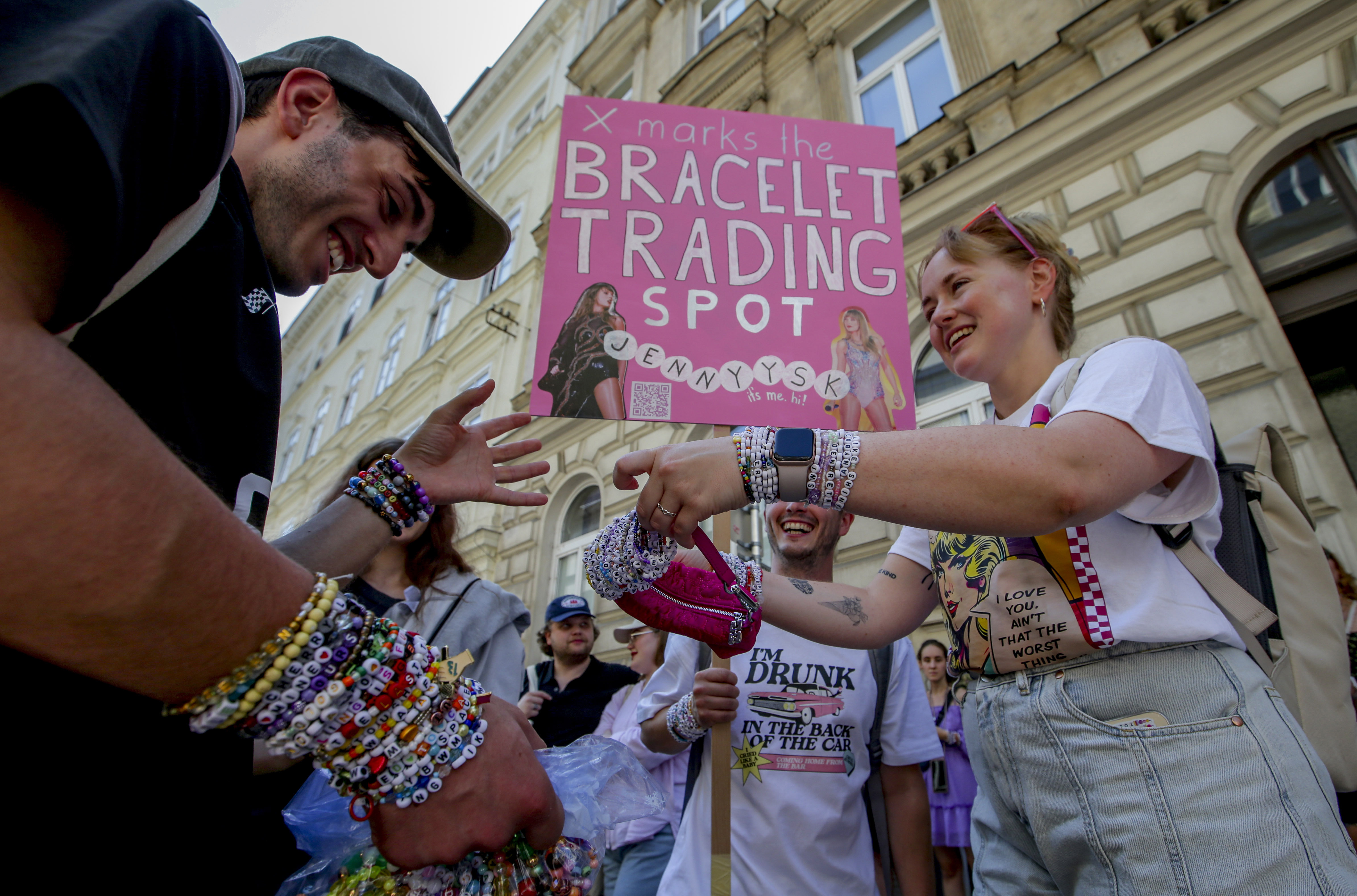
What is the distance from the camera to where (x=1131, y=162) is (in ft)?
15.2

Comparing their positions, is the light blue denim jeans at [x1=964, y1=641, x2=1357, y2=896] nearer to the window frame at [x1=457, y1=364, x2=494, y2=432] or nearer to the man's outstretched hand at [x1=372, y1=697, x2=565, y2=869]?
the man's outstretched hand at [x1=372, y1=697, x2=565, y2=869]

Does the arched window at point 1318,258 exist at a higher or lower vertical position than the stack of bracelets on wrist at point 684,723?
higher

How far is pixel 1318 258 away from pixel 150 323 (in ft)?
18.2

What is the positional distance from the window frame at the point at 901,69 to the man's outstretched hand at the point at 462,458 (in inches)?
232

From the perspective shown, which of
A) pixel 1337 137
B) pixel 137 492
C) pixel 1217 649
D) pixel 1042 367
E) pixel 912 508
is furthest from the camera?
pixel 1337 137

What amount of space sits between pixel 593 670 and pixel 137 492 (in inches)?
150

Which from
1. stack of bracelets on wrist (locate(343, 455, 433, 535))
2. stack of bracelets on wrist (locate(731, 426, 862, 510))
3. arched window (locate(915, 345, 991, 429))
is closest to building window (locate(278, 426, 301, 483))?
arched window (locate(915, 345, 991, 429))

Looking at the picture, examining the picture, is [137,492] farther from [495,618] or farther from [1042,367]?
Answer: [495,618]

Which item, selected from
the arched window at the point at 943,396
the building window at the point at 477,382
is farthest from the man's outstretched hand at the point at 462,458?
the building window at the point at 477,382

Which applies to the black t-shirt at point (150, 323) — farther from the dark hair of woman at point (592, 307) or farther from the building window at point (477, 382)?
the building window at point (477, 382)

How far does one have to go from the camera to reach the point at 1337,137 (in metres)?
3.96

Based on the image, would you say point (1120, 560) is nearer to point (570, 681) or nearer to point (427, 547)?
point (427, 547)

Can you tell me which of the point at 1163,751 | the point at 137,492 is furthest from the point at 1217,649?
the point at 137,492

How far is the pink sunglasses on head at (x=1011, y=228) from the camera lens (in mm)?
1611
